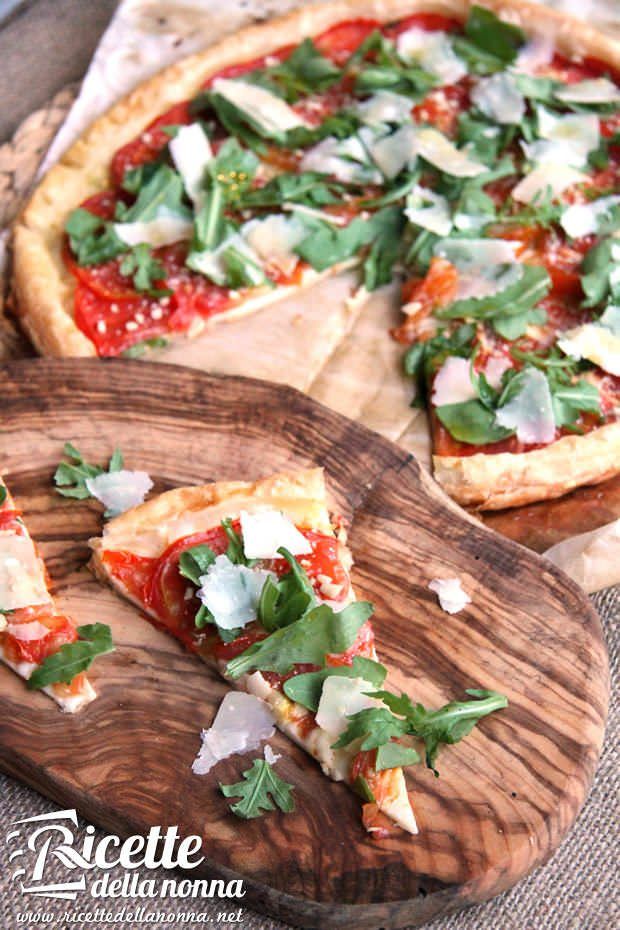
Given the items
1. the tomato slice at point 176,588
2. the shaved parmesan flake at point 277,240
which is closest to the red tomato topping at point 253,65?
the shaved parmesan flake at point 277,240

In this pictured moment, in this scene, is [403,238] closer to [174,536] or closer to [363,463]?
[363,463]

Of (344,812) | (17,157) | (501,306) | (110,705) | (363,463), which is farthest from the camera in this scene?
(17,157)

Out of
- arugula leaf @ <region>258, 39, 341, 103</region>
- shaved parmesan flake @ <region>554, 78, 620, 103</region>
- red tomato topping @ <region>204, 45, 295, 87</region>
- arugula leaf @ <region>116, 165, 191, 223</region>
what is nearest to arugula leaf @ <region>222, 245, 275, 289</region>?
arugula leaf @ <region>116, 165, 191, 223</region>

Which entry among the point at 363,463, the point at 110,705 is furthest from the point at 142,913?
the point at 363,463

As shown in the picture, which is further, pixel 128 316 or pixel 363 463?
pixel 128 316

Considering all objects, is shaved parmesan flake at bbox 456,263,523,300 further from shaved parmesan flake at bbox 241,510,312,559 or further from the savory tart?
shaved parmesan flake at bbox 241,510,312,559

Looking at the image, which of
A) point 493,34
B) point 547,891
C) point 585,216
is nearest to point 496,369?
point 585,216
